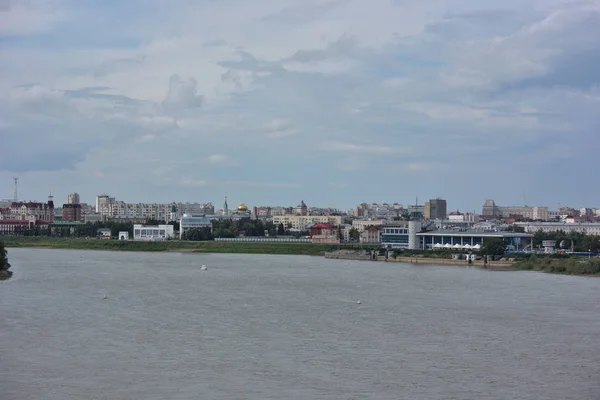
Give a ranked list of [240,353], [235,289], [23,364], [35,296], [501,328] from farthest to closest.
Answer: [235,289] → [35,296] → [501,328] → [240,353] → [23,364]

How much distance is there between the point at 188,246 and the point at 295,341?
40714 mm

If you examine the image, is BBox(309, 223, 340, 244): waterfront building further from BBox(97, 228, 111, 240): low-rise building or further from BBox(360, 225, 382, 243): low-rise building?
BBox(97, 228, 111, 240): low-rise building

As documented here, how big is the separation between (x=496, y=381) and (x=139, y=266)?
1009 inches

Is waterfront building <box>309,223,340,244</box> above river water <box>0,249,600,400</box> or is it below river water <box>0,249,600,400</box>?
above

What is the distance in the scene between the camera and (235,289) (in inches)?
957

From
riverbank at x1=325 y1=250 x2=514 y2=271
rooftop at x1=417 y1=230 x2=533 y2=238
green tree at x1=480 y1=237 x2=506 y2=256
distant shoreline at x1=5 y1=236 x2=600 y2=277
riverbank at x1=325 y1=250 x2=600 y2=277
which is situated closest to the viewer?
riverbank at x1=325 y1=250 x2=600 y2=277

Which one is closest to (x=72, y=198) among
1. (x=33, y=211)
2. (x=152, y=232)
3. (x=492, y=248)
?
(x=33, y=211)

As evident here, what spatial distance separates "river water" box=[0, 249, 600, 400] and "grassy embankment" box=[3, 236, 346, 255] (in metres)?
25.9

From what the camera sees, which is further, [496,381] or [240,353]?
[240,353]

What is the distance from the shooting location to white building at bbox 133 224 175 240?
6419cm

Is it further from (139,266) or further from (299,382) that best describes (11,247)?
(299,382)

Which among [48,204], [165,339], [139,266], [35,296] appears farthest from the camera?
[48,204]

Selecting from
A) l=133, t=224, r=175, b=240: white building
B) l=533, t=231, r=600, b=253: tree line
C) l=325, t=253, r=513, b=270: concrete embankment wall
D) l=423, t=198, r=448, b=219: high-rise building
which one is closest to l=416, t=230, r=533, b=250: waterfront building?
l=533, t=231, r=600, b=253: tree line

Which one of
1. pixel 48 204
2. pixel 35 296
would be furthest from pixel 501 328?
pixel 48 204
